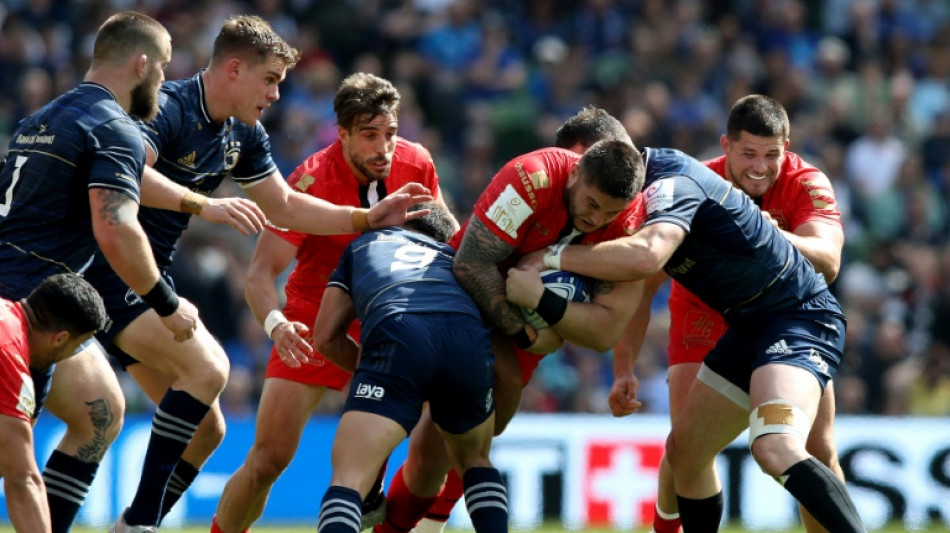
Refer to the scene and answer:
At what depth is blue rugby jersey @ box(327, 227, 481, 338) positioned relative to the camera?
6355 millimetres

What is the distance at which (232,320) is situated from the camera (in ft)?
45.8

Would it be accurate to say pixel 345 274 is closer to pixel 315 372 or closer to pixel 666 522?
pixel 315 372

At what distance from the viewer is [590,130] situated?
7348 mm

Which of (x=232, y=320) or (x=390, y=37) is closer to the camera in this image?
(x=232, y=320)

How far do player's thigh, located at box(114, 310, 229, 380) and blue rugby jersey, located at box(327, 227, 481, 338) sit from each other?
88 centimetres

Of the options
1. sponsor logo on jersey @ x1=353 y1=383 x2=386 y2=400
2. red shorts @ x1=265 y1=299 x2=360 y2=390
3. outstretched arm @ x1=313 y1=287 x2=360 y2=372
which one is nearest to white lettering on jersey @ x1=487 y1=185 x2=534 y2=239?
outstretched arm @ x1=313 y1=287 x2=360 y2=372

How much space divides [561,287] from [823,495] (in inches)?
61.5

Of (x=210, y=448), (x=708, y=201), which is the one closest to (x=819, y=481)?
(x=708, y=201)

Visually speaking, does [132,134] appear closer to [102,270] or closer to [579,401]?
[102,270]

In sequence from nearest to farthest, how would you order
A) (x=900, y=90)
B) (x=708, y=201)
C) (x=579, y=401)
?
(x=708, y=201) → (x=579, y=401) → (x=900, y=90)

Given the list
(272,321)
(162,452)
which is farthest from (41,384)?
(272,321)

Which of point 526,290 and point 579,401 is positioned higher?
point 526,290

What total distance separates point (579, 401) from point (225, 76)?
24.1ft

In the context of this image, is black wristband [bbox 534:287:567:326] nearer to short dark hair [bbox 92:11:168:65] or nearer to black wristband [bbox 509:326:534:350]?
black wristband [bbox 509:326:534:350]
